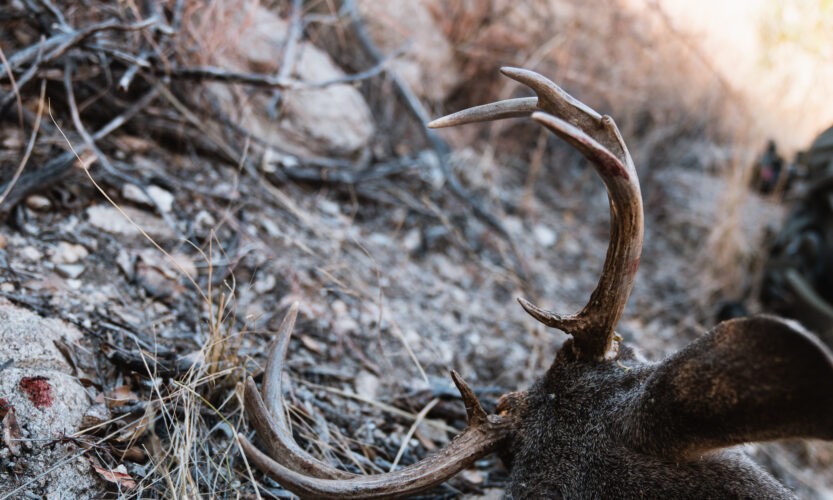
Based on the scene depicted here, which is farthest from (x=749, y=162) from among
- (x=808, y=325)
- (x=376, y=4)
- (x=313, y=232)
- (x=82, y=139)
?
(x=82, y=139)

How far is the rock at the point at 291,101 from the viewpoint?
8.97 ft

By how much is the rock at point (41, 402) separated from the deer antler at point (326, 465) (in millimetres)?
389

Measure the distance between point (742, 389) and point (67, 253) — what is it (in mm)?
1896

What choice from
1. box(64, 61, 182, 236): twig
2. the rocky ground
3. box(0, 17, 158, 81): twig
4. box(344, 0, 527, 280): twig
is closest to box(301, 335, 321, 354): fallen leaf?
the rocky ground

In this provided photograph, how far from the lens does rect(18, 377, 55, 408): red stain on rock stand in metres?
1.29

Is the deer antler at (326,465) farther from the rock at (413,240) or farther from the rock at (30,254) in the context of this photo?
the rock at (413,240)

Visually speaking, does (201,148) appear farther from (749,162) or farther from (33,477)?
(749,162)

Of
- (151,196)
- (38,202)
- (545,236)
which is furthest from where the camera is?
(545,236)

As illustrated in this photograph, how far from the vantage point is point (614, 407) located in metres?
1.22

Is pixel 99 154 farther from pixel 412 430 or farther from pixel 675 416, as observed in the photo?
pixel 675 416

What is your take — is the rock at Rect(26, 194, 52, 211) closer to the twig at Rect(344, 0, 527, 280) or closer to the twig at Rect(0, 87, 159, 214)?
the twig at Rect(0, 87, 159, 214)

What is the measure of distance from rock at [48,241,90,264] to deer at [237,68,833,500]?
805 mm

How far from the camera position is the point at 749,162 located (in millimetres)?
4102

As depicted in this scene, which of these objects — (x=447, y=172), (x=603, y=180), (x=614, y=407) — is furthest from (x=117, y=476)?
(x=447, y=172)
